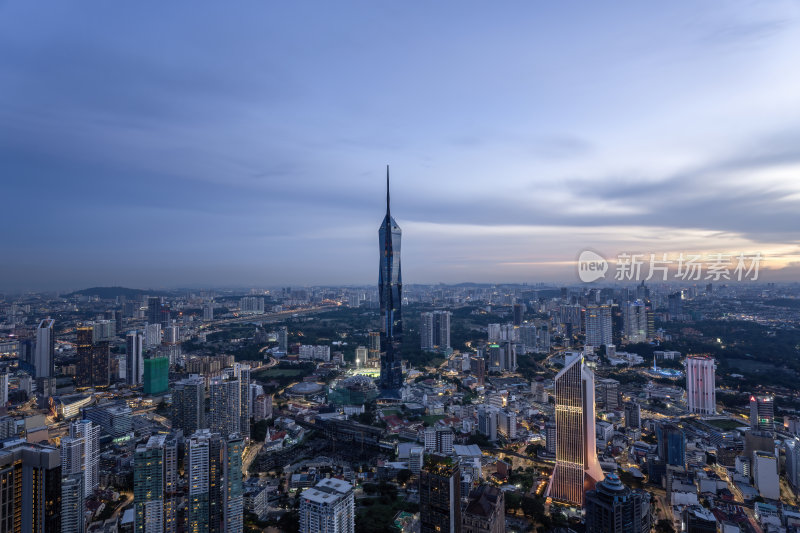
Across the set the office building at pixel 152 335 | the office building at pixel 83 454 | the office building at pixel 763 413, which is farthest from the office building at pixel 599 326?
the office building at pixel 152 335

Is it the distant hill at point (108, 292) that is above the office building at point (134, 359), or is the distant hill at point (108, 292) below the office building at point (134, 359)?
above

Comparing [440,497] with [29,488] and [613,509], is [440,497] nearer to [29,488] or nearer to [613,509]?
[613,509]

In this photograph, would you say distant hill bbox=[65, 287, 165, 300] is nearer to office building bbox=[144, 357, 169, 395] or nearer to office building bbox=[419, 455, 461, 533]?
office building bbox=[144, 357, 169, 395]

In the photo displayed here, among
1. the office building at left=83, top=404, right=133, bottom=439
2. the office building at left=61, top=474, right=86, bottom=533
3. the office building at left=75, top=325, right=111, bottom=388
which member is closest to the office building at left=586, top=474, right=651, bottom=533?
the office building at left=61, top=474, right=86, bottom=533

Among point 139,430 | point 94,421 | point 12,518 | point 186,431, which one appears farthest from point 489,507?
point 94,421

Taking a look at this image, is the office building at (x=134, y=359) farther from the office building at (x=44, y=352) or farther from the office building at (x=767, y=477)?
the office building at (x=767, y=477)

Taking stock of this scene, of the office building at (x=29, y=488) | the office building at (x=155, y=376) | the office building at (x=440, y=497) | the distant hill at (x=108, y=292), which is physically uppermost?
the distant hill at (x=108, y=292)

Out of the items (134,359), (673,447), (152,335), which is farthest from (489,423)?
(152,335)

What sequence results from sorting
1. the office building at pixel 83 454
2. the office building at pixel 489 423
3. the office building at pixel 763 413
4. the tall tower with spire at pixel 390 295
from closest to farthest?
the office building at pixel 83 454 → the office building at pixel 763 413 → the office building at pixel 489 423 → the tall tower with spire at pixel 390 295
